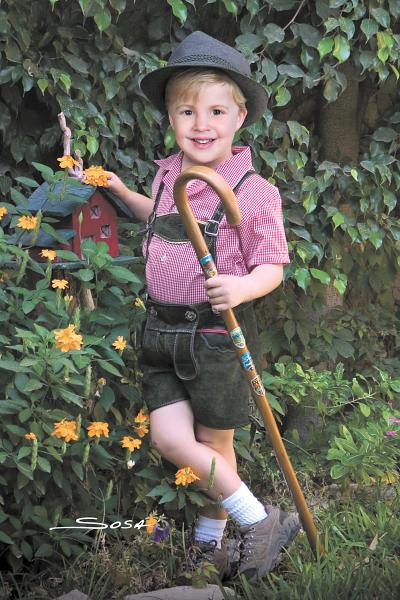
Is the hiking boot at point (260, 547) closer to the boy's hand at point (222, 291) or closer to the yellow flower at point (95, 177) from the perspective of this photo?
the boy's hand at point (222, 291)

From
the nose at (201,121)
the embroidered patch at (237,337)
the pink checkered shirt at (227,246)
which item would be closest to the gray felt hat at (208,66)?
the nose at (201,121)

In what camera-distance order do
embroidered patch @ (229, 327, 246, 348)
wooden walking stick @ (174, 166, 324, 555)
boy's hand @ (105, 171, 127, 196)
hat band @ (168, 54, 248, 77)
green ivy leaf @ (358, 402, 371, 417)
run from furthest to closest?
green ivy leaf @ (358, 402, 371, 417) < boy's hand @ (105, 171, 127, 196) < hat band @ (168, 54, 248, 77) < embroidered patch @ (229, 327, 246, 348) < wooden walking stick @ (174, 166, 324, 555)

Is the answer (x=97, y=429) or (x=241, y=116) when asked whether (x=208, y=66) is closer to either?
(x=241, y=116)

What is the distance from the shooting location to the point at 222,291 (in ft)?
8.70

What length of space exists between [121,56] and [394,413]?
177cm

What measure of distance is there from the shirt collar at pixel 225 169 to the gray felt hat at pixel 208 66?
153mm

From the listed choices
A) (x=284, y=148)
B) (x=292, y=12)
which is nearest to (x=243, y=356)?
(x=284, y=148)

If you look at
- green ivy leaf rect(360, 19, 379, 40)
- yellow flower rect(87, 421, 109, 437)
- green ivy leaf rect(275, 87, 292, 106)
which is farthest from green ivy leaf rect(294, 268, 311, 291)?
yellow flower rect(87, 421, 109, 437)

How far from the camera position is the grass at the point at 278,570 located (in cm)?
271

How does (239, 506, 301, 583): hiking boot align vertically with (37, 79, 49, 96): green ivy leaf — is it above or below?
below

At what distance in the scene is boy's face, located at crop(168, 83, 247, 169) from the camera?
285 centimetres

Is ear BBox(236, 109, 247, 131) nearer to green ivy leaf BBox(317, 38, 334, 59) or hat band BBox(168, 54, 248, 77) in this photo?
hat band BBox(168, 54, 248, 77)

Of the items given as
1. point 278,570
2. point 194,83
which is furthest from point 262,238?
point 278,570

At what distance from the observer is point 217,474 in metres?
2.90
